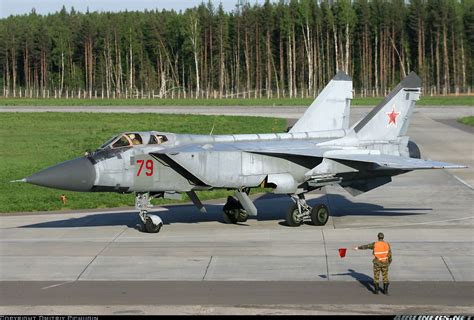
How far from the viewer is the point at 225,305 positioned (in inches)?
559

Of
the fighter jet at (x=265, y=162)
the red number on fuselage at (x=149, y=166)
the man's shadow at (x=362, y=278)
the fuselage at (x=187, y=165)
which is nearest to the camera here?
the man's shadow at (x=362, y=278)

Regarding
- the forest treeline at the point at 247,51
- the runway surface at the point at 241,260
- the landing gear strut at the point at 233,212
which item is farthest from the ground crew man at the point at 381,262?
the forest treeline at the point at 247,51

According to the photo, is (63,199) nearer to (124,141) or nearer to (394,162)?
(124,141)

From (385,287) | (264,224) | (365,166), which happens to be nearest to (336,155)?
(365,166)

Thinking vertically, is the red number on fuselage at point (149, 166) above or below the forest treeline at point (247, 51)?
below

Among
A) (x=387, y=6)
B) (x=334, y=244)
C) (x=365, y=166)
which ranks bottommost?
(x=334, y=244)

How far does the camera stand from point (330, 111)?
24.6m

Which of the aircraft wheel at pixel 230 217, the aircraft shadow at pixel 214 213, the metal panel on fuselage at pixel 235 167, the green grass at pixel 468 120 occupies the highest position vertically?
the metal panel on fuselage at pixel 235 167

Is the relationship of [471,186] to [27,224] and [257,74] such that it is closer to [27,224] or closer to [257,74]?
[27,224]

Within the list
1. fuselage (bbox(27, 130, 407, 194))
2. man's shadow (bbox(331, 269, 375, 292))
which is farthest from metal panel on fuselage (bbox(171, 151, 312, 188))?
man's shadow (bbox(331, 269, 375, 292))

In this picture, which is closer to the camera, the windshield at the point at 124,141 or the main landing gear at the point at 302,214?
the windshield at the point at 124,141

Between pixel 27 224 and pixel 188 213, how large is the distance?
4432mm

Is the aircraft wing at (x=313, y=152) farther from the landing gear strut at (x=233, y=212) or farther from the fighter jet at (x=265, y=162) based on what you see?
the landing gear strut at (x=233, y=212)

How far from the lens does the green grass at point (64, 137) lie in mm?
27312
